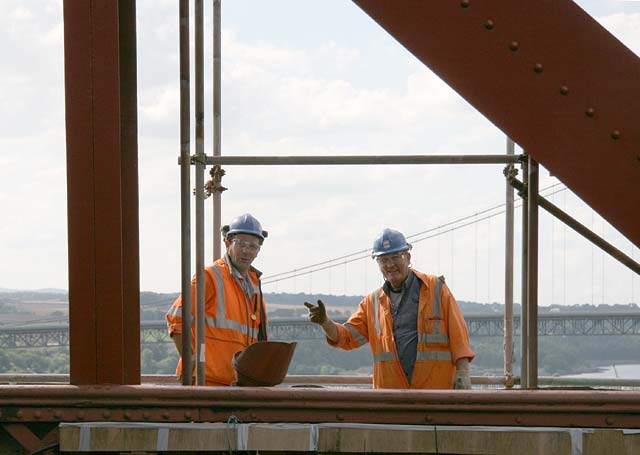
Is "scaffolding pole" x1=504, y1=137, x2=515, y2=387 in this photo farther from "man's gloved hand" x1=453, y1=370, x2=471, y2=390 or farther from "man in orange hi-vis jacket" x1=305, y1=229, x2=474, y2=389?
"man's gloved hand" x1=453, y1=370, x2=471, y2=390

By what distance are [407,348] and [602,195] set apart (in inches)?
131

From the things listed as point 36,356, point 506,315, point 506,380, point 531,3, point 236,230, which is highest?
point 531,3

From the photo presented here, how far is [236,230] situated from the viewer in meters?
6.68

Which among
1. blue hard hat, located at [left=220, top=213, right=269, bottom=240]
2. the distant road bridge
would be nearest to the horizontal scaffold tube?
blue hard hat, located at [left=220, top=213, right=269, bottom=240]

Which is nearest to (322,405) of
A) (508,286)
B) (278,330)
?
(508,286)

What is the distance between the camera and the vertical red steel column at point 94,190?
357 centimetres

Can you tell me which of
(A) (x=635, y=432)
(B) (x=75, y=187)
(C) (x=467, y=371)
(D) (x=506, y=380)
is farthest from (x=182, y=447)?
(D) (x=506, y=380)

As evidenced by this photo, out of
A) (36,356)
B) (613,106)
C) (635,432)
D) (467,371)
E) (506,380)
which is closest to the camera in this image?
(613,106)

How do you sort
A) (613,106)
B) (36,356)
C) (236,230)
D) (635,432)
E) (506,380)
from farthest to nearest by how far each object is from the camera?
(36,356) → (506,380) → (236,230) → (635,432) → (613,106)

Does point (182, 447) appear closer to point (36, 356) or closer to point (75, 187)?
point (75, 187)

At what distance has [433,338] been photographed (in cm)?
629

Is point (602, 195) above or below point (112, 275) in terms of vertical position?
above

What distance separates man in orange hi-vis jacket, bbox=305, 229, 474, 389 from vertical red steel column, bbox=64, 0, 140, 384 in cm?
257

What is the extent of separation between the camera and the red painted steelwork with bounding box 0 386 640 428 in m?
3.45
